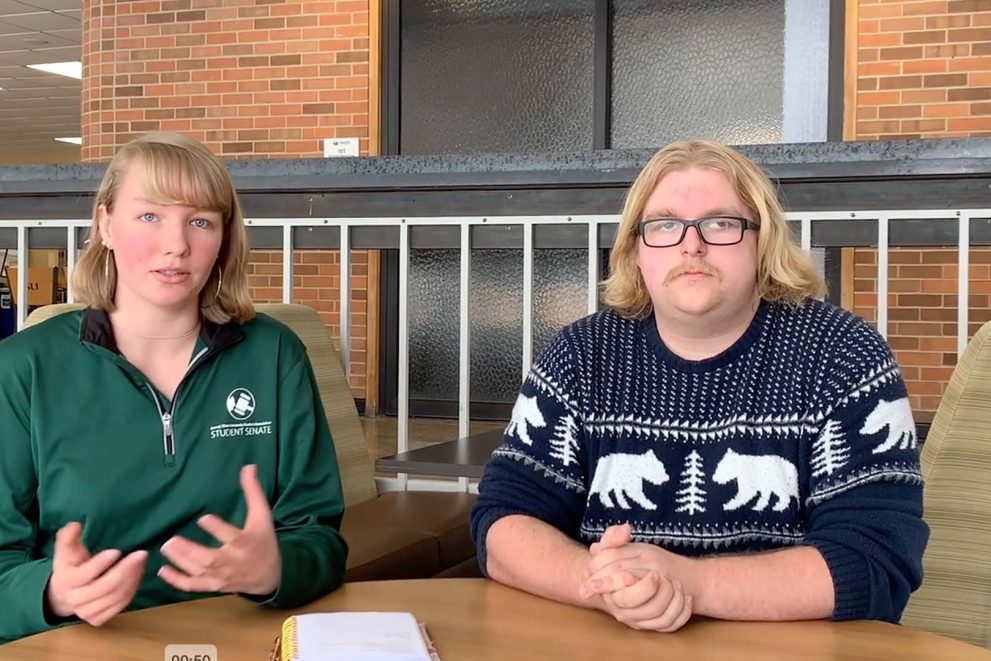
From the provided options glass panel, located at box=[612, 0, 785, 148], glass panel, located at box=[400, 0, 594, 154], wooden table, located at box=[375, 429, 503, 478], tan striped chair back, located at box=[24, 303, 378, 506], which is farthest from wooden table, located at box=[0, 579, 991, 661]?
glass panel, located at box=[400, 0, 594, 154]

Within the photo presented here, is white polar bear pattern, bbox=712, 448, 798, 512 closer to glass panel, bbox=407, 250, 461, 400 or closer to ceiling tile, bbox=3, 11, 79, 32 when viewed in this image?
glass panel, bbox=407, 250, 461, 400

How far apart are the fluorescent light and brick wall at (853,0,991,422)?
24.7 ft

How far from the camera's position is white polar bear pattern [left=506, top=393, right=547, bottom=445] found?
1.45 metres

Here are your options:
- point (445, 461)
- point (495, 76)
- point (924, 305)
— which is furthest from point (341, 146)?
point (445, 461)

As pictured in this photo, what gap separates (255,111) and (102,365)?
15.6 ft

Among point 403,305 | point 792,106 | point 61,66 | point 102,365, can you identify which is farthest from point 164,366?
point 61,66

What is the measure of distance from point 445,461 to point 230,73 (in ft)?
14.7

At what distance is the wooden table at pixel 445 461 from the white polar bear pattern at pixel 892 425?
30.9 inches

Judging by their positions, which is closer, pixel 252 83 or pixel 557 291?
pixel 557 291

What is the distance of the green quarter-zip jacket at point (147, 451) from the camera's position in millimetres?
1311

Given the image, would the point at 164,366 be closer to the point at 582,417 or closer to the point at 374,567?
the point at 582,417

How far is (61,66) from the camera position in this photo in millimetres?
10008

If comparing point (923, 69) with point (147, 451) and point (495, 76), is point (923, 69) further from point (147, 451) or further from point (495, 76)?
point (147, 451)

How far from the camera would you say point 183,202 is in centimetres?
137
